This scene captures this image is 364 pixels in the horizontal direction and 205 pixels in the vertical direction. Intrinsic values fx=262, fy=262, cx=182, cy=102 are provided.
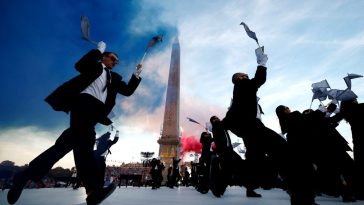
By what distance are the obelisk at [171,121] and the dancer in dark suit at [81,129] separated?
3244 cm

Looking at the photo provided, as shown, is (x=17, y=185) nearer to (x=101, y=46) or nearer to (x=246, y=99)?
(x=101, y=46)

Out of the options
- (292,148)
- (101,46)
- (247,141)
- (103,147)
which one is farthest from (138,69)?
(103,147)

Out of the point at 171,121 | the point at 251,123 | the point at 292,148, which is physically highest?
the point at 171,121

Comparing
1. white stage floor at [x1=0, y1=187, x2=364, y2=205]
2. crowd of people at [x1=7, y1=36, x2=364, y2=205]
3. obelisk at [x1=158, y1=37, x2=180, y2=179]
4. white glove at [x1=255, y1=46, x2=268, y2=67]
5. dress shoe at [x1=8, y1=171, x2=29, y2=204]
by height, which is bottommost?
white stage floor at [x1=0, y1=187, x2=364, y2=205]

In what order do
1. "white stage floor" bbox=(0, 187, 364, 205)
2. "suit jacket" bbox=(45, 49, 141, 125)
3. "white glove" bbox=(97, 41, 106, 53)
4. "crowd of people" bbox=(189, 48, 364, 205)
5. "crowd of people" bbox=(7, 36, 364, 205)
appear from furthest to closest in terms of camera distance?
"white stage floor" bbox=(0, 187, 364, 205), "white glove" bbox=(97, 41, 106, 53), "suit jacket" bbox=(45, 49, 141, 125), "crowd of people" bbox=(7, 36, 364, 205), "crowd of people" bbox=(189, 48, 364, 205)

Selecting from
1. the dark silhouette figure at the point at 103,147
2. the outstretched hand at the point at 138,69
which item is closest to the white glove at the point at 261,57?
the outstretched hand at the point at 138,69

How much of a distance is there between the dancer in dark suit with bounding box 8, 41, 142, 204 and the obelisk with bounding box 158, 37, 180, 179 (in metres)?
32.4

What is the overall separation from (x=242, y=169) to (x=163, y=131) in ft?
103

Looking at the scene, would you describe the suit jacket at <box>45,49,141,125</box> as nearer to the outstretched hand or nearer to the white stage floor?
the outstretched hand

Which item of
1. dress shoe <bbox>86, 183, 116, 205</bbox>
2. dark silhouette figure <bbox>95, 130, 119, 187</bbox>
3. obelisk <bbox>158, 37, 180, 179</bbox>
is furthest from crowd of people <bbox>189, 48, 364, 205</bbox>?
obelisk <bbox>158, 37, 180, 179</bbox>

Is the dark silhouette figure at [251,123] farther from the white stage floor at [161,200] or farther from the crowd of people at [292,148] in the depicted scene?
the white stage floor at [161,200]

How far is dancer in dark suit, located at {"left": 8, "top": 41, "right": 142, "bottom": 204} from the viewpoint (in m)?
3.08

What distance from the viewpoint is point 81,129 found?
308cm

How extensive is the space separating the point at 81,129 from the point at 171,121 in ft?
108
